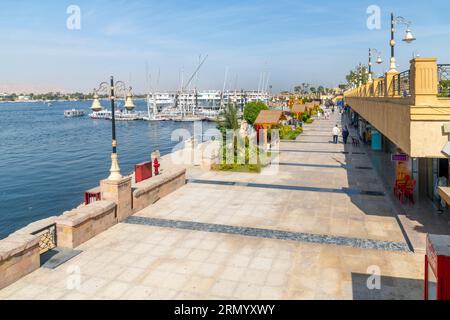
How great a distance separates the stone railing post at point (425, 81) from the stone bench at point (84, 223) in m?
8.72

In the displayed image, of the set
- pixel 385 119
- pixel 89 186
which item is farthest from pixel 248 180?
pixel 89 186

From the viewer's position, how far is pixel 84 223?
32.9 ft

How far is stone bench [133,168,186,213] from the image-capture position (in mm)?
12852

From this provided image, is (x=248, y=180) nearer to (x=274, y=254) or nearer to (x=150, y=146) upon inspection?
(x=274, y=254)

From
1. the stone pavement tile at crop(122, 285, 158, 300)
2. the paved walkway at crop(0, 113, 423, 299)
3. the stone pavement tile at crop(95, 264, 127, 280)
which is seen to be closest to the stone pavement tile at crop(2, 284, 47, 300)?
the paved walkway at crop(0, 113, 423, 299)

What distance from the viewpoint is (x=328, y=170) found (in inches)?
792

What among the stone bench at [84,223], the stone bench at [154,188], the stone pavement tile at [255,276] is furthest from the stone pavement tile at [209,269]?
the stone bench at [154,188]

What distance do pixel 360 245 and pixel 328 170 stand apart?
10720 millimetres

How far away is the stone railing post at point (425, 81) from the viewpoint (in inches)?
330

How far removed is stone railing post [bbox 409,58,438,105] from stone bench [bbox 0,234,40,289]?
9.22 metres

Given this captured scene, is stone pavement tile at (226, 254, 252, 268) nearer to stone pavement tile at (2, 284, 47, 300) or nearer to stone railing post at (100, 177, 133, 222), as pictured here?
stone pavement tile at (2, 284, 47, 300)

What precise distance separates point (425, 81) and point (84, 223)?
30.0 ft

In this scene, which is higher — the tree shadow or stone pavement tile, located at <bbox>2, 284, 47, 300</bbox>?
stone pavement tile, located at <bbox>2, 284, 47, 300</bbox>

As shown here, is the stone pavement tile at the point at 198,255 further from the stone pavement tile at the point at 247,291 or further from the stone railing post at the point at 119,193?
the stone railing post at the point at 119,193
